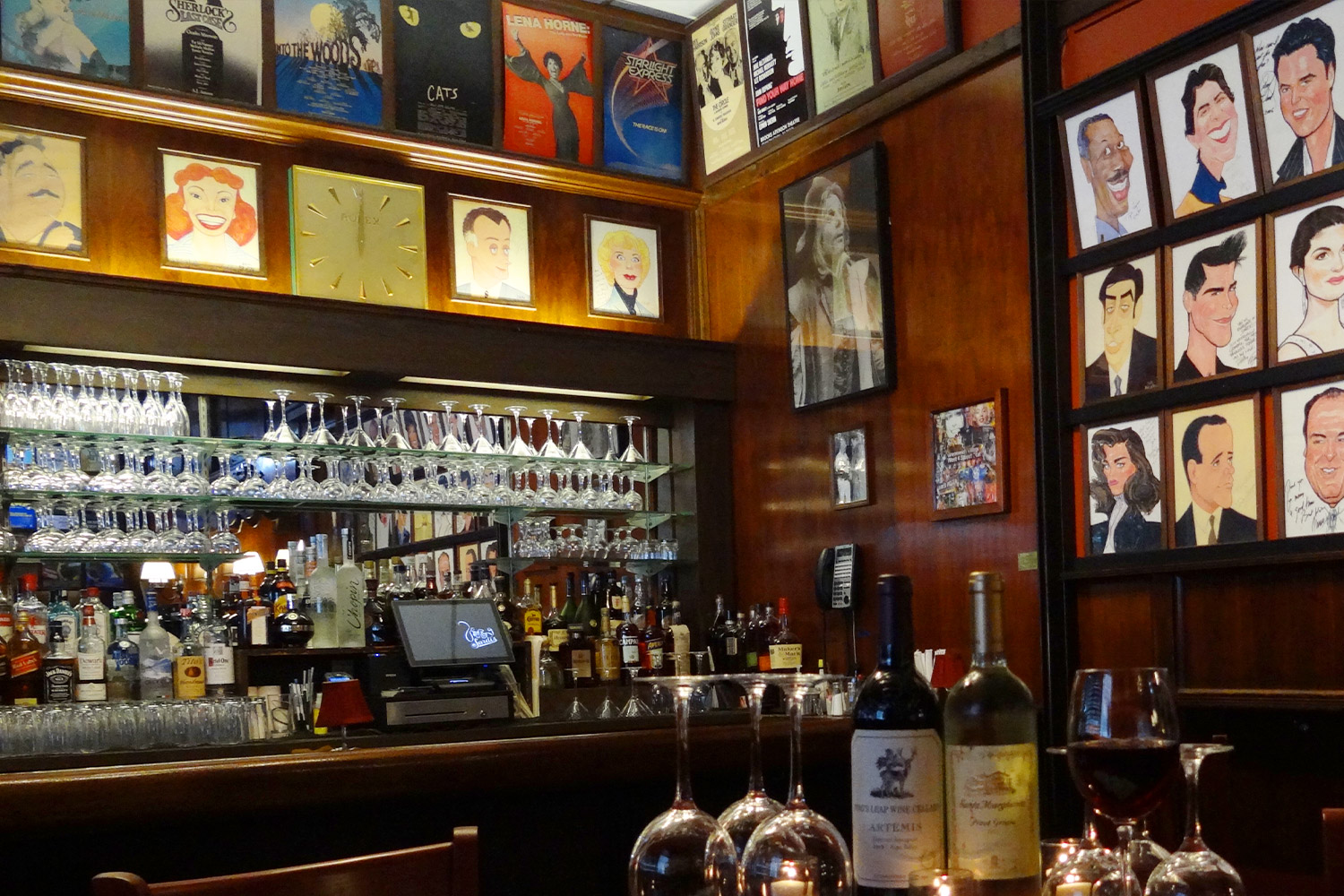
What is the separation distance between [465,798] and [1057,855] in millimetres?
1240

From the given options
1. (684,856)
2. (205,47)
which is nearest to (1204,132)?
(684,856)

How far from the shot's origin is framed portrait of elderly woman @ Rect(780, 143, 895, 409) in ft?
16.6

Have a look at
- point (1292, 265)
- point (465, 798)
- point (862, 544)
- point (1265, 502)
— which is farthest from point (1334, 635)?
point (465, 798)

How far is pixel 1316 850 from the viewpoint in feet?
11.7

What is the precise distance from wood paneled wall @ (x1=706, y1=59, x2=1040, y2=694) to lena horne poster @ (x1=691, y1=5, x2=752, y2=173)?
24 centimetres

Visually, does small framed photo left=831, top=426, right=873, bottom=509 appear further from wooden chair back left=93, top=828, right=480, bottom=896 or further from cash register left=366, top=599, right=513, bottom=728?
wooden chair back left=93, top=828, right=480, bottom=896

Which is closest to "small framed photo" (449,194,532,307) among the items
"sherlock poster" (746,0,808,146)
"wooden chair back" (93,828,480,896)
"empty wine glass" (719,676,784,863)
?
"sherlock poster" (746,0,808,146)

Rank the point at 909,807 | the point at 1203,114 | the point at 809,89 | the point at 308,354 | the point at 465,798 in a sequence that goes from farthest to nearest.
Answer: the point at 809,89, the point at 308,354, the point at 1203,114, the point at 465,798, the point at 909,807

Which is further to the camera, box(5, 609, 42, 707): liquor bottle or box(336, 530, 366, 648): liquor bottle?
box(336, 530, 366, 648): liquor bottle

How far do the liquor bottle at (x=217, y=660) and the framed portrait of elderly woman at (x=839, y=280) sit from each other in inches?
91.6

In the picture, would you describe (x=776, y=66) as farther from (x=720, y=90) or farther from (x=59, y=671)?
(x=59, y=671)

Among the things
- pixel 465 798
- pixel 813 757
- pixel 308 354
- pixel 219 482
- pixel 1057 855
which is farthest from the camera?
pixel 308 354

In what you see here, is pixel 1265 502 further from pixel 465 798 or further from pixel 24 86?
pixel 24 86

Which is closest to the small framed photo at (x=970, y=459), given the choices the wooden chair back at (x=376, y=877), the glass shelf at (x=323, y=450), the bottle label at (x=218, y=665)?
the glass shelf at (x=323, y=450)
